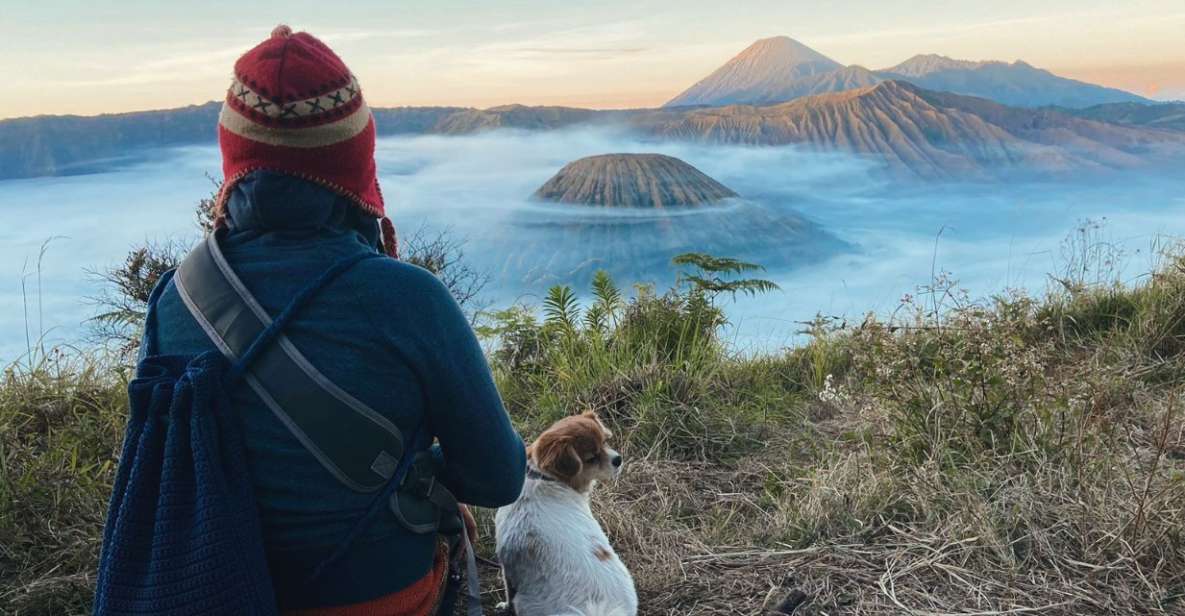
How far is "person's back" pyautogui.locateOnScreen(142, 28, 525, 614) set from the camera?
69.6 inches

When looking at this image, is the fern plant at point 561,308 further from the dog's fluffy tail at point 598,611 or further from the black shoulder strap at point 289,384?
the black shoulder strap at point 289,384

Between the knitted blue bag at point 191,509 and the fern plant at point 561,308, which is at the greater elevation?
the knitted blue bag at point 191,509

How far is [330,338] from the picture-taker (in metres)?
1.76

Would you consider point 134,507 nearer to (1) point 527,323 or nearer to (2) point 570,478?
(2) point 570,478

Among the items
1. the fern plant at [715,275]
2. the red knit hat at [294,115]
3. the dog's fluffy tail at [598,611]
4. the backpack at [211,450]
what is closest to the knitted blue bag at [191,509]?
the backpack at [211,450]

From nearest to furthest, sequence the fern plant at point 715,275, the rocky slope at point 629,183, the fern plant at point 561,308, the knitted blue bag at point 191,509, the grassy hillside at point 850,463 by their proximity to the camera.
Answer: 1. the knitted blue bag at point 191,509
2. the grassy hillside at point 850,463
3. the fern plant at point 561,308
4. the fern plant at point 715,275
5. the rocky slope at point 629,183

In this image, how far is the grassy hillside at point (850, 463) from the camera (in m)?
3.01

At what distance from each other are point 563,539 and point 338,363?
53.2 inches

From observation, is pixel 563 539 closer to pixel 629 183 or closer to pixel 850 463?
pixel 850 463

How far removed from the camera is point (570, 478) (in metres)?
3.21

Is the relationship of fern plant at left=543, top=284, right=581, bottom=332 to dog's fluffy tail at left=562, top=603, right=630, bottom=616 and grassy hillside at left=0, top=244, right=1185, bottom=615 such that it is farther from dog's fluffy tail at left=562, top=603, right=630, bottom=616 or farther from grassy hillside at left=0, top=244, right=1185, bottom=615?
dog's fluffy tail at left=562, top=603, right=630, bottom=616

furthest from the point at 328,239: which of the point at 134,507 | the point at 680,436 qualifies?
the point at 680,436

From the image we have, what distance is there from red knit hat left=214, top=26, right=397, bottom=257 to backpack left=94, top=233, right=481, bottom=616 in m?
0.20

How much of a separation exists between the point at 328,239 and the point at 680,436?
3.19 metres
